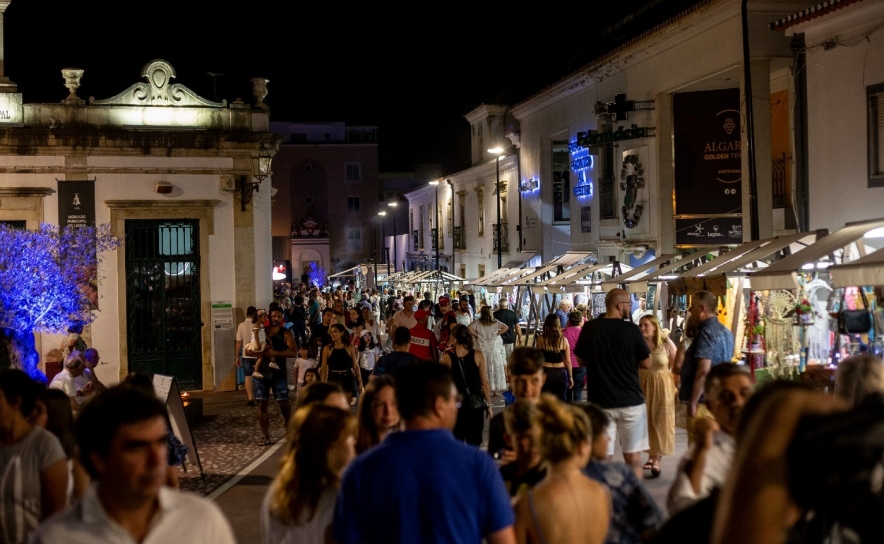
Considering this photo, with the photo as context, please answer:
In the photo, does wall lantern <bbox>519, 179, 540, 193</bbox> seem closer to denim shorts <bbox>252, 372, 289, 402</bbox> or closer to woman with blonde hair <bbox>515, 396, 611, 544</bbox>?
denim shorts <bbox>252, 372, 289, 402</bbox>

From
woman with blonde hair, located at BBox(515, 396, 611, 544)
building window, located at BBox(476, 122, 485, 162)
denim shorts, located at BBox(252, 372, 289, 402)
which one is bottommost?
denim shorts, located at BBox(252, 372, 289, 402)

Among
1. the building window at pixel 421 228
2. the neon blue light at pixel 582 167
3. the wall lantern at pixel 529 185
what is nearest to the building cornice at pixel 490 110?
the wall lantern at pixel 529 185

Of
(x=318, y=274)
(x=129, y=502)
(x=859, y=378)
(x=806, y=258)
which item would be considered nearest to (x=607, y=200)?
(x=806, y=258)

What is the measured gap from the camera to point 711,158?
21.2m

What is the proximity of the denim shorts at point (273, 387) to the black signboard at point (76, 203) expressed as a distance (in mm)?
7878

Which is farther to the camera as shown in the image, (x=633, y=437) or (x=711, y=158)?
(x=711, y=158)

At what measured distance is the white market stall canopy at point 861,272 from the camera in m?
9.38

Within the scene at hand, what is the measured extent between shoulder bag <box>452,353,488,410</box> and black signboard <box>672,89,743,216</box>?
12307mm

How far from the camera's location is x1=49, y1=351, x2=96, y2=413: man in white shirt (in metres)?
10.8

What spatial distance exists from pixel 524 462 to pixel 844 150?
12388 mm

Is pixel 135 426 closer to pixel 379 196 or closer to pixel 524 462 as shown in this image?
pixel 524 462

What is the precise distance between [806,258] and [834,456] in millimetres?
10148

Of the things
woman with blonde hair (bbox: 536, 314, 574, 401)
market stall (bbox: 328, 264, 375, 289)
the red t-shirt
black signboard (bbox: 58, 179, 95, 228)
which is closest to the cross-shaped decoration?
black signboard (bbox: 58, 179, 95, 228)

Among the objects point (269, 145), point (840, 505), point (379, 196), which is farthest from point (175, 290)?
point (379, 196)
